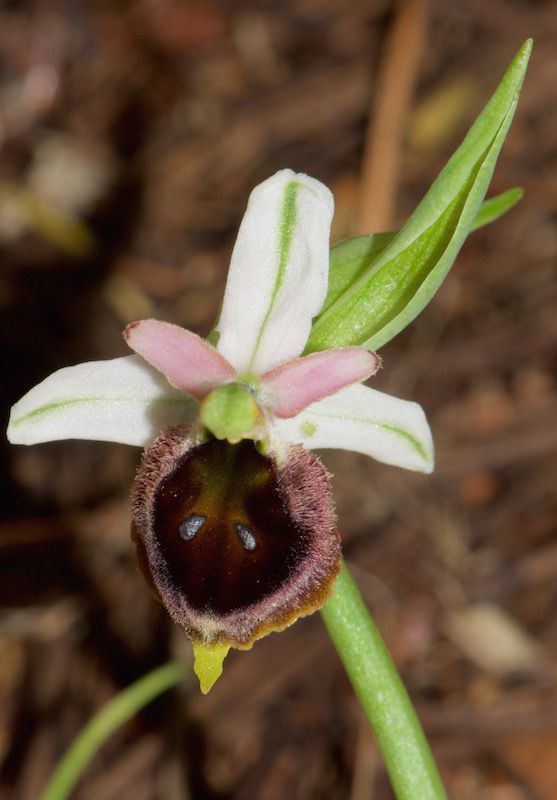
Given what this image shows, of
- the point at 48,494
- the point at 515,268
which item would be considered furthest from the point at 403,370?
the point at 48,494

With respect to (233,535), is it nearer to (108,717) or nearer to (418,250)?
(418,250)

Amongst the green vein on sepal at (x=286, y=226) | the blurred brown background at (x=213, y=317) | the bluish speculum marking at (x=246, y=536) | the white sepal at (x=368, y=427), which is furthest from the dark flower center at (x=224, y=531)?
the blurred brown background at (x=213, y=317)

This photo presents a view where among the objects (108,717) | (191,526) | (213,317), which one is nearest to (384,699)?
(191,526)

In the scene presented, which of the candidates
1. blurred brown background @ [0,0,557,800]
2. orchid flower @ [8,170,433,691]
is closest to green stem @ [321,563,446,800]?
orchid flower @ [8,170,433,691]

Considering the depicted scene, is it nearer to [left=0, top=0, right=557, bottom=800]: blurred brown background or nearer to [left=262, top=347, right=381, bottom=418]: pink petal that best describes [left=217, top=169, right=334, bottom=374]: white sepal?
[left=262, top=347, right=381, bottom=418]: pink petal

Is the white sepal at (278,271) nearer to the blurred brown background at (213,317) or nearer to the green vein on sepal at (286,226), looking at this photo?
the green vein on sepal at (286,226)

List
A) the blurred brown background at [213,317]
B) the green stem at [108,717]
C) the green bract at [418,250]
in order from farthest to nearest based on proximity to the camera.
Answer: the blurred brown background at [213,317] < the green stem at [108,717] < the green bract at [418,250]

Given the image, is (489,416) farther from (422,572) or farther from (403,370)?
(422,572)
